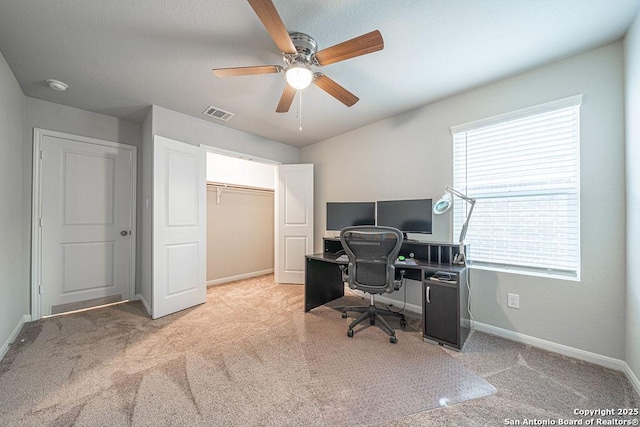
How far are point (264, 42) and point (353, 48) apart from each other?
2.44 ft

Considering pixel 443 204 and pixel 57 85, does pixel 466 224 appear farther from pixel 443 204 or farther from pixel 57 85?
pixel 57 85

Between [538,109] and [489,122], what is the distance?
0.36 metres

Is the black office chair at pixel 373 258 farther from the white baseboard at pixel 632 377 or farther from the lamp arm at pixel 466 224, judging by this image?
the white baseboard at pixel 632 377

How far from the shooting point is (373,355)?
6.66 feet

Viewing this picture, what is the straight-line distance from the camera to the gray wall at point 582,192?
1.84 m

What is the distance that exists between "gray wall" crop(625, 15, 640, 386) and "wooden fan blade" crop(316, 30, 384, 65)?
174 centimetres

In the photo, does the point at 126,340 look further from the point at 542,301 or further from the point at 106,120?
the point at 542,301

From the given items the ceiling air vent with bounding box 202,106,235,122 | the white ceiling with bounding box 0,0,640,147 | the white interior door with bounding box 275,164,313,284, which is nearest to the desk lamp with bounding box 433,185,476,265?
the white ceiling with bounding box 0,0,640,147

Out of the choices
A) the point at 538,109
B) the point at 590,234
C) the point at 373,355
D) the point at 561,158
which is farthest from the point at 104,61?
the point at 590,234

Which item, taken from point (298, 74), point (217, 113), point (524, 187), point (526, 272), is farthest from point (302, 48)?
point (526, 272)

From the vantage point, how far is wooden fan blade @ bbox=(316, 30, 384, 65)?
56.8 inches

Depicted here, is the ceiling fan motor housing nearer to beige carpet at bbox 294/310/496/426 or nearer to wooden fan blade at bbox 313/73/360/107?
wooden fan blade at bbox 313/73/360/107

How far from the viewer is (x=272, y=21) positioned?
135 centimetres

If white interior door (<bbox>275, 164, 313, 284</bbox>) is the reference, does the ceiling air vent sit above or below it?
above
